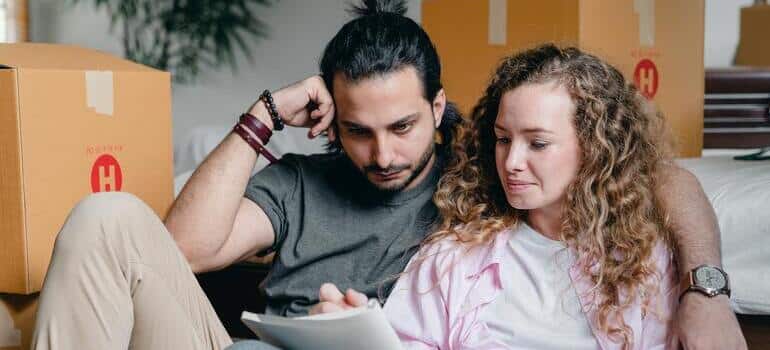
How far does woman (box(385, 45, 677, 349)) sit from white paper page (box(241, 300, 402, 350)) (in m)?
0.23

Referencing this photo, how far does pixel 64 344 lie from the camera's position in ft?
4.26

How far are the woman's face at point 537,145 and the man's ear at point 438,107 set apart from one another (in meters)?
0.24

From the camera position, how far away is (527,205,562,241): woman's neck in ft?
4.89

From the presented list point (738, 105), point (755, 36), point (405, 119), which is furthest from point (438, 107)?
point (755, 36)

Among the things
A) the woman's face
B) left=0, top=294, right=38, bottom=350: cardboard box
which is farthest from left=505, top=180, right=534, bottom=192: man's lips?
left=0, top=294, right=38, bottom=350: cardboard box

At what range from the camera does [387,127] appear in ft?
5.14

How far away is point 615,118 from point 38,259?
949 millimetres

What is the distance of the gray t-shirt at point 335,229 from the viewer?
1617mm

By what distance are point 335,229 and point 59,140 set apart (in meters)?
0.48

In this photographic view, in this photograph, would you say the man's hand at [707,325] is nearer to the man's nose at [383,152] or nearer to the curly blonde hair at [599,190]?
the curly blonde hair at [599,190]

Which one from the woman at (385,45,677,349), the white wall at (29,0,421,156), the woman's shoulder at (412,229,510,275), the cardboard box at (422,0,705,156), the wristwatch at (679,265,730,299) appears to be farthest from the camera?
the white wall at (29,0,421,156)

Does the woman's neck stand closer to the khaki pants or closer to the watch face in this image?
the watch face

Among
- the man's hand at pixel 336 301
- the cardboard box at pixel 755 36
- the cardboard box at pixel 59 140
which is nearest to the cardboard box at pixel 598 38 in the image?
the cardboard box at pixel 59 140

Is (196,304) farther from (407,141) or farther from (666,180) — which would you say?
(666,180)
